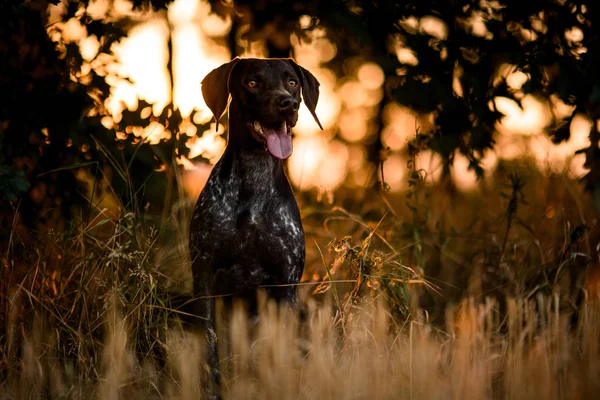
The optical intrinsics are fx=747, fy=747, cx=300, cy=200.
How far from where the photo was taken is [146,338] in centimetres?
379

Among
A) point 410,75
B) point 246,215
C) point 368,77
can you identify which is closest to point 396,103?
point 410,75

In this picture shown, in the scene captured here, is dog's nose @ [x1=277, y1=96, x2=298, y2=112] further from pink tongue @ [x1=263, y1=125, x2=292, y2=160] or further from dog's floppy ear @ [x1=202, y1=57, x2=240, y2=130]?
dog's floppy ear @ [x1=202, y1=57, x2=240, y2=130]

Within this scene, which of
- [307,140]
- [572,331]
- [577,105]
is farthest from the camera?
[307,140]

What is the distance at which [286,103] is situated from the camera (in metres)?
4.44

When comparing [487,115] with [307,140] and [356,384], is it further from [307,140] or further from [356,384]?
[307,140]

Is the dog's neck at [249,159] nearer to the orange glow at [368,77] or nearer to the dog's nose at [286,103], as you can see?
the dog's nose at [286,103]

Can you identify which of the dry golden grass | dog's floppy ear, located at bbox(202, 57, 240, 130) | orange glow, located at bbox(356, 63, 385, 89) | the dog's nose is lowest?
the dry golden grass

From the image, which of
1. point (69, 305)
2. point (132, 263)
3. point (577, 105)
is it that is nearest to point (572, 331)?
point (577, 105)

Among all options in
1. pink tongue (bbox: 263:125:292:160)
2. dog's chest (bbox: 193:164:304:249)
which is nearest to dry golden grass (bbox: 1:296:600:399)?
dog's chest (bbox: 193:164:304:249)

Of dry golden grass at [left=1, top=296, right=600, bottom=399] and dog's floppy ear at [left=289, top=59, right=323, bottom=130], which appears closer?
dry golden grass at [left=1, top=296, right=600, bottom=399]

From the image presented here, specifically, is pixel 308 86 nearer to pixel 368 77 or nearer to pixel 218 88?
pixel 218 88

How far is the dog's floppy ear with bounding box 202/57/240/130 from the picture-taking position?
4.73m

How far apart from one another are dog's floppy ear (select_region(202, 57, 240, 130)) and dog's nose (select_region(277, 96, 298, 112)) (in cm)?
44

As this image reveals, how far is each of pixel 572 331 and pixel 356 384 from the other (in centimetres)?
239
